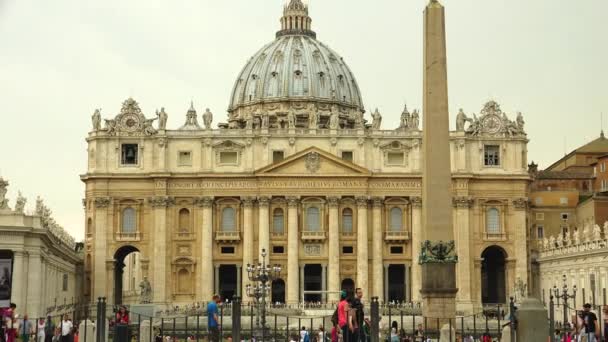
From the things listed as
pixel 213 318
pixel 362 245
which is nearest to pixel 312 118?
pixel 362 245

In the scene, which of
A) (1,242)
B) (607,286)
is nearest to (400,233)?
(607,286)

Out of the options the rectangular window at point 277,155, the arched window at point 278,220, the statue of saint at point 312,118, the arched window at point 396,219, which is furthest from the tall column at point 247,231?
the statue of saint at point 312,118

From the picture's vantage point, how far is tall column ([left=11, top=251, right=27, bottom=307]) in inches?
2411

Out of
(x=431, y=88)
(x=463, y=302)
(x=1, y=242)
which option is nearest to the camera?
(x=431, y=88)

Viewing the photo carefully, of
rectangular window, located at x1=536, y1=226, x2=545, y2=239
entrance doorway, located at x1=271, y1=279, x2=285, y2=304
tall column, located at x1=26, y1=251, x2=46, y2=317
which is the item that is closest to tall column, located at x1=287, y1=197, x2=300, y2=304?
entrance doorway, located at x1=271, y1=279, x2=285, y2=304

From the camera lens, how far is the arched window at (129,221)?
8975 cm

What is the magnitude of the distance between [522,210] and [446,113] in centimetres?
5846

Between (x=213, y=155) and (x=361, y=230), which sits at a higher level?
(x=213, y=155)

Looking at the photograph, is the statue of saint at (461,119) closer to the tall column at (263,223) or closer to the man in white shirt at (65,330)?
the tall column at (263,223)

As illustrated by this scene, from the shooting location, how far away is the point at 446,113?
110 feet

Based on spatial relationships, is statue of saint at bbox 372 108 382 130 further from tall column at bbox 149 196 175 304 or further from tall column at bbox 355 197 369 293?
tall column at bbox 149 196 175 304

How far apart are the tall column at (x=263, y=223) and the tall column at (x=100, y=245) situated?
10.8 metres

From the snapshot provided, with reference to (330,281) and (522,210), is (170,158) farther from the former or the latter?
(522,210)

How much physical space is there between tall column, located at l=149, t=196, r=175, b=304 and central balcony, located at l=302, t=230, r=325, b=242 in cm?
993
